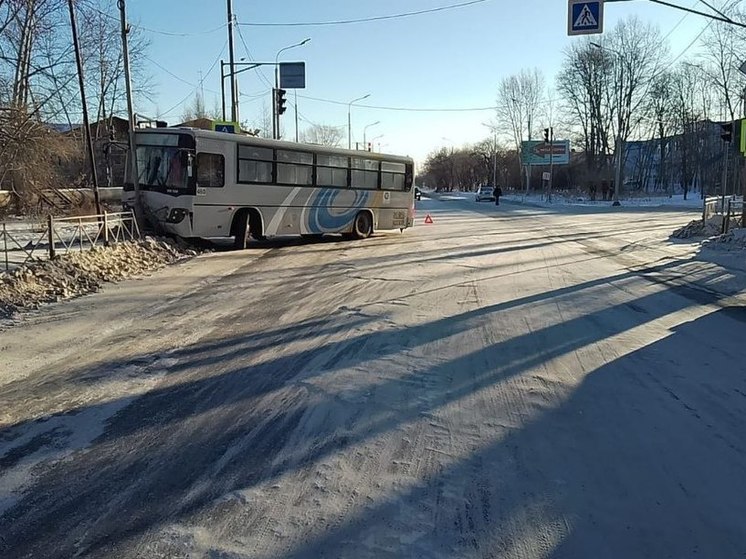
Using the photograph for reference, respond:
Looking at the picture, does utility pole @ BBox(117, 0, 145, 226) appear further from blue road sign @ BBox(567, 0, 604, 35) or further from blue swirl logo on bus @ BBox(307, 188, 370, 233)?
blue road sign @ BBox(567, 0, 604, 35)

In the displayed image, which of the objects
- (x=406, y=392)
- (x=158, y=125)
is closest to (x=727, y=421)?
(x=406, y=392)

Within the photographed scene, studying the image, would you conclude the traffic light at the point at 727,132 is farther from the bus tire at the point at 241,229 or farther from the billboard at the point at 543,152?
the billboard at the point at 543,152

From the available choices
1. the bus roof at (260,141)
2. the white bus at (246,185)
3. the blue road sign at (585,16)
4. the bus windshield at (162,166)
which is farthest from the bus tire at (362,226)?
the blue road sign at (585,16)

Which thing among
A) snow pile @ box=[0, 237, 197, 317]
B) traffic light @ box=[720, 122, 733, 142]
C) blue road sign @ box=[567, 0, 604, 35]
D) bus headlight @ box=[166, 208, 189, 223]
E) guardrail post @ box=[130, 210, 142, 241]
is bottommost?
snow pile @ box=[0, 237, 197, 317]

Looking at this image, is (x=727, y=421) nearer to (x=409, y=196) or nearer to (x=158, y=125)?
(x=158, y=125)

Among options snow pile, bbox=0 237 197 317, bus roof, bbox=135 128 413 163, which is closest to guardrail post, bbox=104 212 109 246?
snow pile, bbox=0 237 197 317

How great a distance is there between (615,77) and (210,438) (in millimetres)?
76927

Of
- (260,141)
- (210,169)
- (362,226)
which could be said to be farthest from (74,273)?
(362,226)

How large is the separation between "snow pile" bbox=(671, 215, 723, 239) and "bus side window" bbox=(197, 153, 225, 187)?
52.5 ft

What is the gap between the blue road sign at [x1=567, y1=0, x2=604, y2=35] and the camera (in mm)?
15461

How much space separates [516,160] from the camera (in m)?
98.2

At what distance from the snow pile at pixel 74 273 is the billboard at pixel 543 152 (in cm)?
6977

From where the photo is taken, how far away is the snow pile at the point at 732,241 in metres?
17.4

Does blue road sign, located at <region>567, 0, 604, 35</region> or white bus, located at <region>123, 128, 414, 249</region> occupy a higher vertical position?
blue road sign, located at <region>567, 0, 604, 35</region>
